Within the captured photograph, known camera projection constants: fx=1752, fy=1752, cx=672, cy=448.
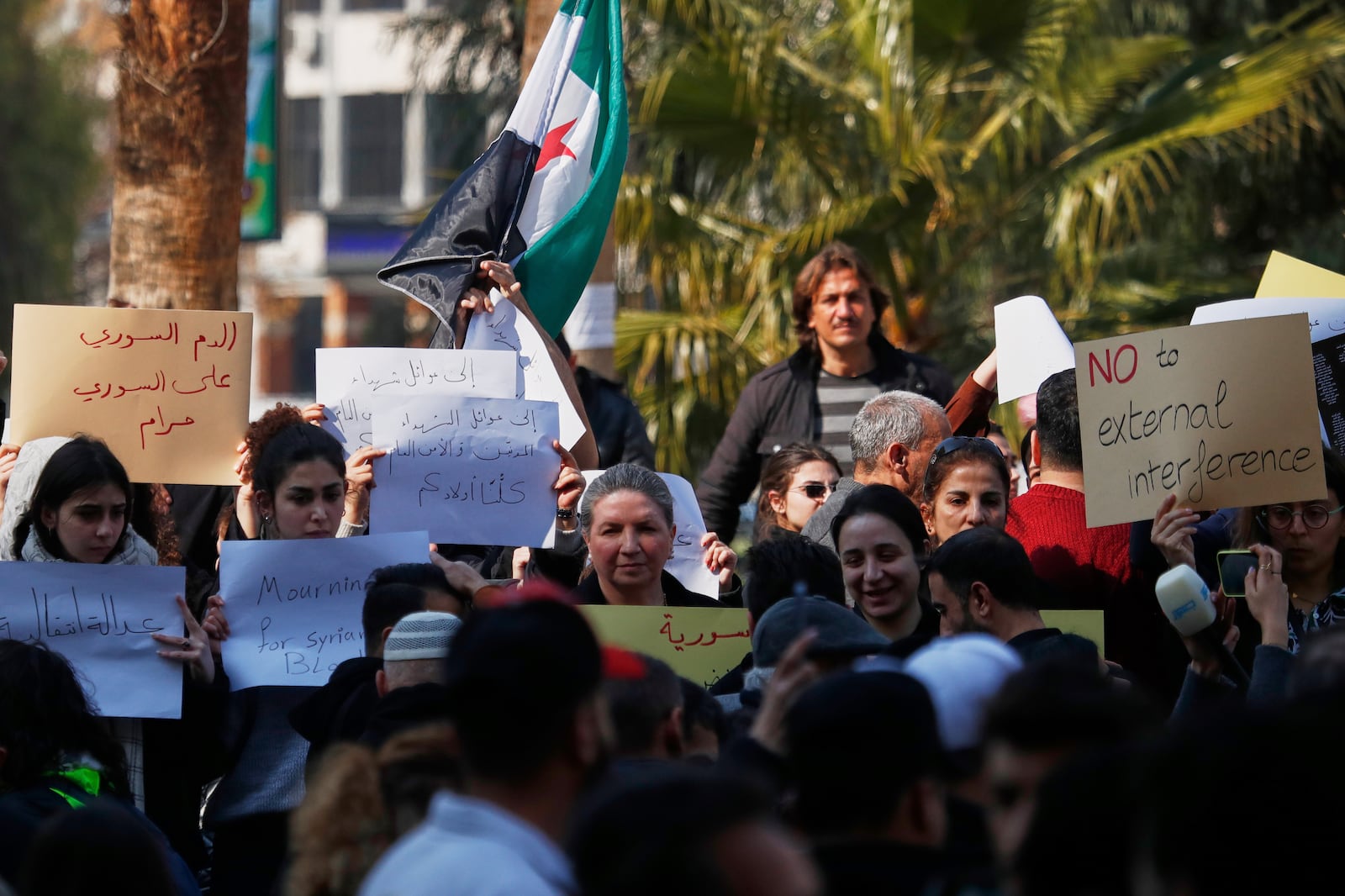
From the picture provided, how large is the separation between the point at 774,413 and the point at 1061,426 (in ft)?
6.35

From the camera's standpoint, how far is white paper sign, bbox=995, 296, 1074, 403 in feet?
18.6

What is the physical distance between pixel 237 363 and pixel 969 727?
10.2ft

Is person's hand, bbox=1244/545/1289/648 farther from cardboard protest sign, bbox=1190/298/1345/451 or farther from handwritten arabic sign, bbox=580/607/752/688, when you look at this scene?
handwritten arabic sign, bbox=580/607/752/688

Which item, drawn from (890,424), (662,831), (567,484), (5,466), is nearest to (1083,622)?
(890,424)

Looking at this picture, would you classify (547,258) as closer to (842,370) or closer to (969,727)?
(842,370)

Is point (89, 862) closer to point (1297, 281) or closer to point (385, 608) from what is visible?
point (385, 608)

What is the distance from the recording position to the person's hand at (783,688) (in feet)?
9.78

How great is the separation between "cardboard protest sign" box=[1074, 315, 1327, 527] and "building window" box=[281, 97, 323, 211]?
41.6 metres

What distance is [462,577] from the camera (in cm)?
481

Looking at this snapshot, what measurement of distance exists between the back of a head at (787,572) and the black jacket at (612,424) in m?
2.52

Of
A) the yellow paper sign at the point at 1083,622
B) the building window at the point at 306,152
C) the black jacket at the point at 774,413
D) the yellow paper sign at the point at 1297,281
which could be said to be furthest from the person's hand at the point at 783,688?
the building window at the point at 306,152

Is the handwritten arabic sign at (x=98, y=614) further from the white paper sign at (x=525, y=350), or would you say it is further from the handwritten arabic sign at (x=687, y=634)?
the white paper sign at (x=525, y=350)

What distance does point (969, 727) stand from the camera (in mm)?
2916

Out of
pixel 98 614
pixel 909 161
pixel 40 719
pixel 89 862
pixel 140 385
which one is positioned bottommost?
pixel 89 862
